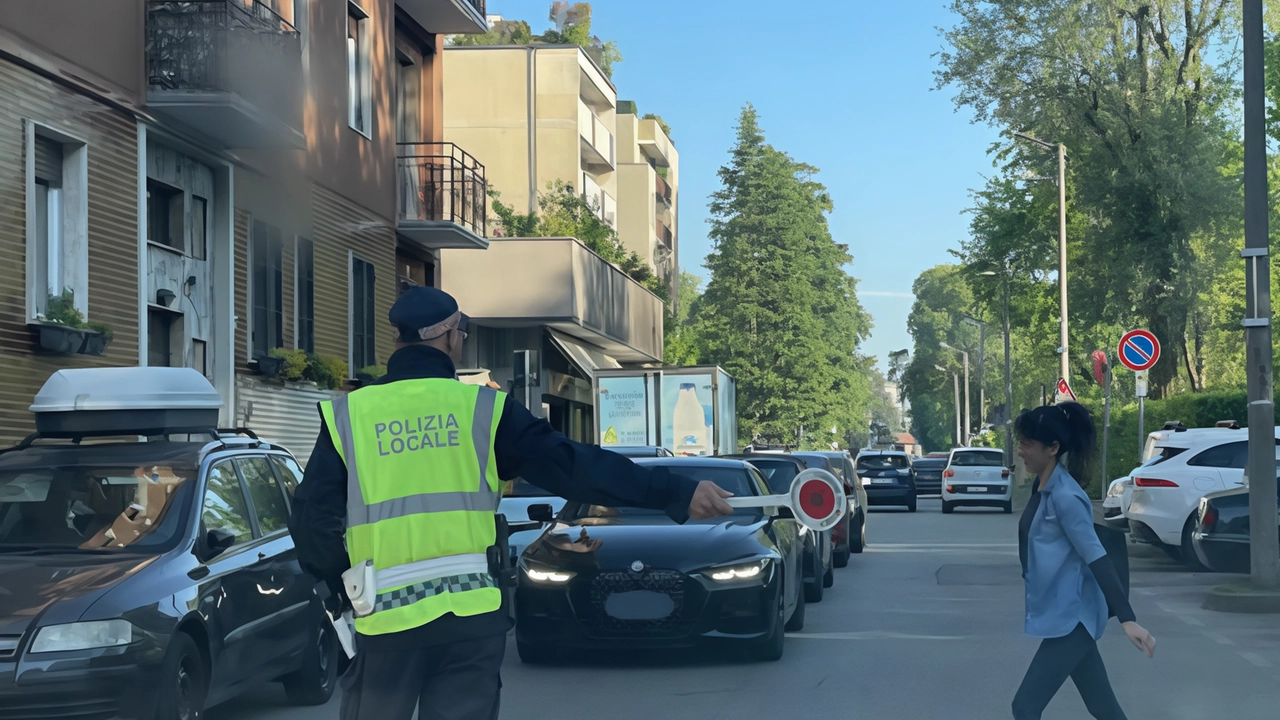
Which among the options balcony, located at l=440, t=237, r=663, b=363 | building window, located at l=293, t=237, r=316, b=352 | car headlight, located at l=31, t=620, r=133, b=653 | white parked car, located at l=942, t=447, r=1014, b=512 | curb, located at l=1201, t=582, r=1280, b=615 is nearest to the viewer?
car headlight, located at l=31, t=620, r=133, b=653

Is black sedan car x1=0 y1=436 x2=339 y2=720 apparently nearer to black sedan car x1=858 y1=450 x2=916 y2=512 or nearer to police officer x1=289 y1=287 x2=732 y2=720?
police officer x1=289 y1=287 x2=732 y2=720

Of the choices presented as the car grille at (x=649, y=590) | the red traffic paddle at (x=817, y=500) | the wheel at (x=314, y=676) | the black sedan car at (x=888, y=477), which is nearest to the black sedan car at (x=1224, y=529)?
the car grille at (x=649, y=590)

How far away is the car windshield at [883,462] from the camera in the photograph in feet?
130

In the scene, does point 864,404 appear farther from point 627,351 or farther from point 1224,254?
point 1224,254

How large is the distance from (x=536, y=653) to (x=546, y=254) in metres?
24.2

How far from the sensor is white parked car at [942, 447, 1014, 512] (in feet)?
124

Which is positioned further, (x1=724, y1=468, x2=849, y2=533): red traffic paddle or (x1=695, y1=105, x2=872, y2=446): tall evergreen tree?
(x1=695, y1=105, x2=872, y2=446): tall evergreen tree

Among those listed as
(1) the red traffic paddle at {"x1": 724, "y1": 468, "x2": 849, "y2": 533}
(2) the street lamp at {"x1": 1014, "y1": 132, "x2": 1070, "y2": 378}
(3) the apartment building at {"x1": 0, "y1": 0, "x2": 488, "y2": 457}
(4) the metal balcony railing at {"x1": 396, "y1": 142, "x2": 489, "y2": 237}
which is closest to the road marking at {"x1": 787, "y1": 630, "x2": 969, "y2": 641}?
(3) the apartment building at {"x1": 0, "y1": 0, "x2": 488, "y2": 457}

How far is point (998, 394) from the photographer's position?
402 feet

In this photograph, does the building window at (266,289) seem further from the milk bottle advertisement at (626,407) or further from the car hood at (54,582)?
the car hood at (54,582)

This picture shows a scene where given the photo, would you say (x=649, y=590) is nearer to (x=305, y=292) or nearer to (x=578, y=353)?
(x=305, y=292)

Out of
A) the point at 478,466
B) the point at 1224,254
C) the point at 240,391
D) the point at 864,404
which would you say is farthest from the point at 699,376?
the point at 864,404

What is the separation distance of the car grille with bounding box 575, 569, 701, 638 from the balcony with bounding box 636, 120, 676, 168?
57.0m

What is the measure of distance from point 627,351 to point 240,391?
2588 centimetres
